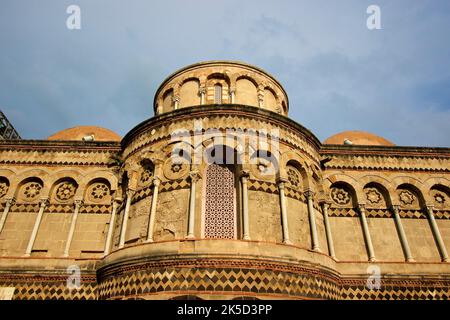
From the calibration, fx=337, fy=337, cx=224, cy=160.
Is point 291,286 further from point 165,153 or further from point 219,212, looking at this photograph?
point 165,153

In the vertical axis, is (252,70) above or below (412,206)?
above

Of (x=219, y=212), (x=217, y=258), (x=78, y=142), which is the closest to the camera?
(x=217, y=258)

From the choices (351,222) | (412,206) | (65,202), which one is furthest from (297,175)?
(65,202)

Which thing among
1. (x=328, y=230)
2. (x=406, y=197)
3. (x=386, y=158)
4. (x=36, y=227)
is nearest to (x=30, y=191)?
(x=36, y=227)

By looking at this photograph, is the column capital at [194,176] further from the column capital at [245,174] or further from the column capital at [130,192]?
the column capital at [130,192]

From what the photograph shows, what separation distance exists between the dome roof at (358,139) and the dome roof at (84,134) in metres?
13.0

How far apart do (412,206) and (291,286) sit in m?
7.64

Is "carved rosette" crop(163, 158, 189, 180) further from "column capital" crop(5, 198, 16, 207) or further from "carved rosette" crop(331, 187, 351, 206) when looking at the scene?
"column capital" crop(5, 198, 16, 207)

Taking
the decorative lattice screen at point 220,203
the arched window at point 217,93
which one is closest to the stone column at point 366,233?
the decorative lattice screen at point 220,203

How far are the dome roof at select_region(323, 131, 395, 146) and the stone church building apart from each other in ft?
14.3

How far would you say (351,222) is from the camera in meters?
13.4

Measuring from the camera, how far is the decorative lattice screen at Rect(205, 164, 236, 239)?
1046 centimetres

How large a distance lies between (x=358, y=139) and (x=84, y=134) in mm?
15729

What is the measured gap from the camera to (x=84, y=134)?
63.2 feet
